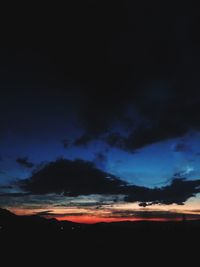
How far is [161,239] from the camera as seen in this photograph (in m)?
51.9

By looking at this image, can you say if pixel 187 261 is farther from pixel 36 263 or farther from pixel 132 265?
pixel 36 263

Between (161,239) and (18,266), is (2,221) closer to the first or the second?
(161,239)

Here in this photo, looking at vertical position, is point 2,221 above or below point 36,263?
above

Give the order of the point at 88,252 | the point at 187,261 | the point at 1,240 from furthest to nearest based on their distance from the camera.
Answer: the point at 1,240, the point at 88,252, the point at 187,261

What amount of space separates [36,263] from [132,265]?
10692 mm

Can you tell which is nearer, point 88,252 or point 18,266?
point 18,266

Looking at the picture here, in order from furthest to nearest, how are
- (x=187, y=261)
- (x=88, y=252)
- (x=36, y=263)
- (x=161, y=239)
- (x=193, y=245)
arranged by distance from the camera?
(x=161, y=239), (x=193, y=245), (x=88, y=252), (x=187, y=261), (x=36, y=263)

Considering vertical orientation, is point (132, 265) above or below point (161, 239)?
below

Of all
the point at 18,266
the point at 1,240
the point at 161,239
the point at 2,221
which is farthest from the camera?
the point at 2,221

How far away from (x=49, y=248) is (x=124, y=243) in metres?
13.3

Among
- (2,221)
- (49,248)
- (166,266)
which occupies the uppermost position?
(2,221)

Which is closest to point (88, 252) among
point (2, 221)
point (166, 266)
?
point (166, 266)

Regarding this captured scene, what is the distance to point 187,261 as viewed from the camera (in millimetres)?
34812

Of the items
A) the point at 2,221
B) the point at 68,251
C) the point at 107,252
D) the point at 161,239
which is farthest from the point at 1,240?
the point at 2,221
